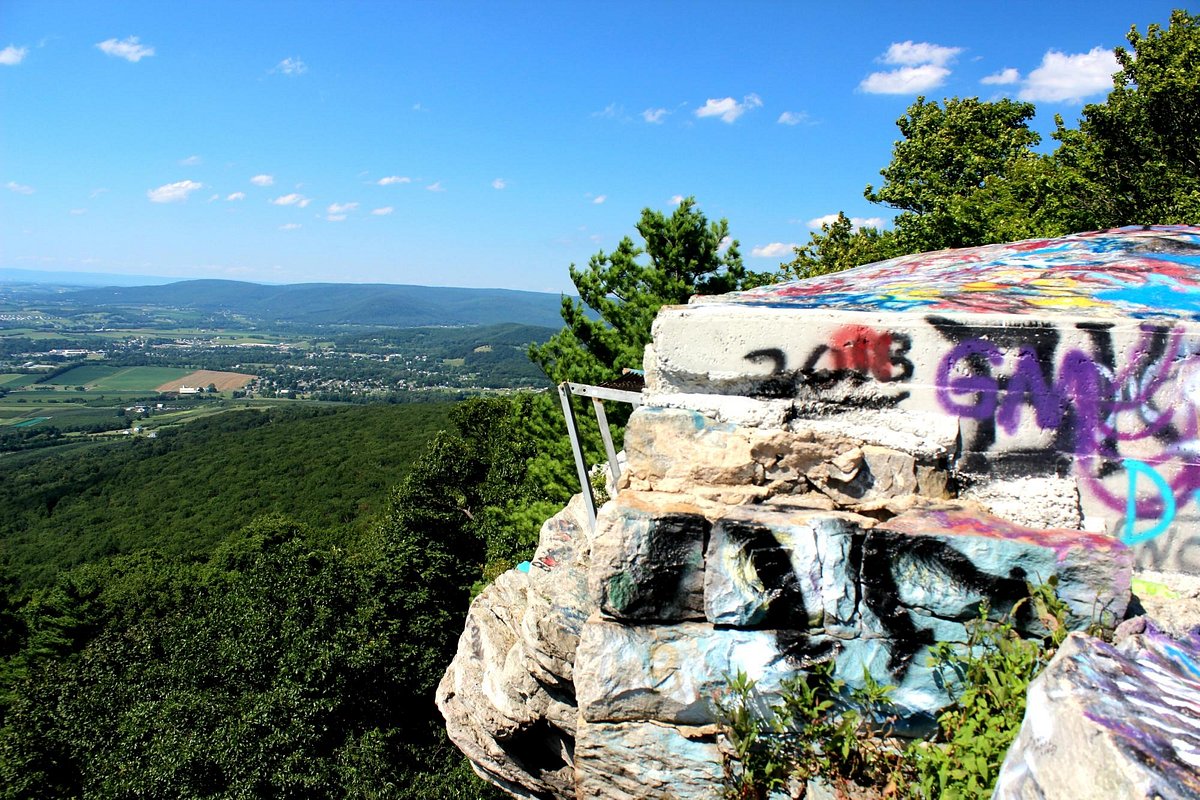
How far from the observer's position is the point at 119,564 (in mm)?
31312

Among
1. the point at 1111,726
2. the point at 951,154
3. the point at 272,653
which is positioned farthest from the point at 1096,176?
the point at 272,653

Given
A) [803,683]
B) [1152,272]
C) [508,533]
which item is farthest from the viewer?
[508,533]

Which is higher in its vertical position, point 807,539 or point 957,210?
point 957,210

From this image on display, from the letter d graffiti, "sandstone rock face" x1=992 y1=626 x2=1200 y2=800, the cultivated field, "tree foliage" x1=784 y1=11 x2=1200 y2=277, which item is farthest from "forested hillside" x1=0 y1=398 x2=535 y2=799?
the cultivated field

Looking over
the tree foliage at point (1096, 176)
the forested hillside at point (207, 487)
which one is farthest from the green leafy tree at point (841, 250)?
the forested hillside at point (207, 487)

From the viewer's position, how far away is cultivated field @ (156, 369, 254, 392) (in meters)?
136

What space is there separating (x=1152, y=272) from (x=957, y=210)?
1168 cm

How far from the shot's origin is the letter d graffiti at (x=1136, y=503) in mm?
3254

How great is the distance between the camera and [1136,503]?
10.8 ft

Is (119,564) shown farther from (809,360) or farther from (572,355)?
(809,360)

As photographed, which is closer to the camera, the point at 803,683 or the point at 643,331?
the point at 803,683

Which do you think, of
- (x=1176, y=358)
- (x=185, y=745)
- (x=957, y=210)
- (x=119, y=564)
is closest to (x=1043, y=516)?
(x=1176, y=358)

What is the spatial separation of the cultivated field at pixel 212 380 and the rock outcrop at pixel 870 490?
146m

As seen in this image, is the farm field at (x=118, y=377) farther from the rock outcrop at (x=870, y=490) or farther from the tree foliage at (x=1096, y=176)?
the rock outcrop at (x=870, y=490)
